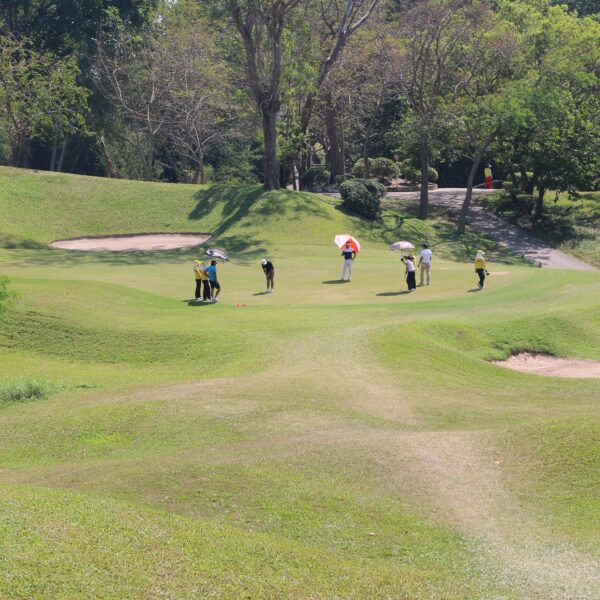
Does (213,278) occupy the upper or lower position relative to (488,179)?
lower

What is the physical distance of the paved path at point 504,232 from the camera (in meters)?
66.6

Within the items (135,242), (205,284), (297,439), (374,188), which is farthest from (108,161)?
(297,439)

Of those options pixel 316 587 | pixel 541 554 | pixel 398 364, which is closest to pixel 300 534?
pixel 316 587

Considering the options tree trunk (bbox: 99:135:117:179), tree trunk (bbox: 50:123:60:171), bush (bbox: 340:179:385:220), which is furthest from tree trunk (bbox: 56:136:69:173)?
bush (bbox: 340:179:385:220)

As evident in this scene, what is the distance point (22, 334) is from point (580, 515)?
2267 cm

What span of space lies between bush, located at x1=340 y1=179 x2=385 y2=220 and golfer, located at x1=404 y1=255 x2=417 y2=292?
28.2 metres

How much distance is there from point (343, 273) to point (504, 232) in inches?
1347

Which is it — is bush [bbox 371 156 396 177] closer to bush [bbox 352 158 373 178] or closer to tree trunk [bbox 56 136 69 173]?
bush [bbox 352 158 373 178]

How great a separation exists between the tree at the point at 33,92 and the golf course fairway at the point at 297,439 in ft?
99.0

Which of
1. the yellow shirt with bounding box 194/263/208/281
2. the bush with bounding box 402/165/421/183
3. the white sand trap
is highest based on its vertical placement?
the bush with bounding box 402/165/421/183

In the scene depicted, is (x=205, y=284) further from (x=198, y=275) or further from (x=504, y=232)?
(x=504, y=232)

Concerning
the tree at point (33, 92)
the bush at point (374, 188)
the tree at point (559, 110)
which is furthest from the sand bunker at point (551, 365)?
the tree at point (33, 92)

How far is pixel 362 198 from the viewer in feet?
226

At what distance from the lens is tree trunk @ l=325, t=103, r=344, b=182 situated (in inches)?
3061
